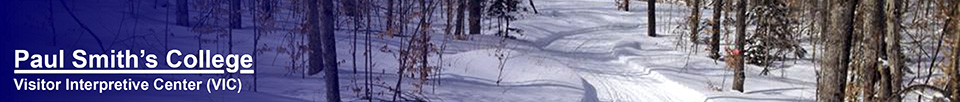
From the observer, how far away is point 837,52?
920cm

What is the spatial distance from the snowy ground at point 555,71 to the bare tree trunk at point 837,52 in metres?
2.80

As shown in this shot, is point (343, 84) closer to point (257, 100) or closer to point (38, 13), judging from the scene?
point (257, 100)

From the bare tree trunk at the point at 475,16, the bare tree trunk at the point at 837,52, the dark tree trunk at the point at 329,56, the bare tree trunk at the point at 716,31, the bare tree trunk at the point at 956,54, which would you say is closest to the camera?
the dark tree trunk at the point at 329,56

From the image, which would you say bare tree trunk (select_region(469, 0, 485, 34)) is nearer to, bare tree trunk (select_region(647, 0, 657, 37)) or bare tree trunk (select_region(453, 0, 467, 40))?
bare tree trunk (select_region(453, 0, 467, 40))

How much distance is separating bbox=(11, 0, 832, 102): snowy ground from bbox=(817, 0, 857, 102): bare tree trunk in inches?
110

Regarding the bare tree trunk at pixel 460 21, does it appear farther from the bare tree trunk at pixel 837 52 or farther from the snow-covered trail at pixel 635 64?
the bare tree trunk at pixel 837 52

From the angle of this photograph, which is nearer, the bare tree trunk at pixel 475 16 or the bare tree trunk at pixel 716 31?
the bare tree trunk at pixel 716 31

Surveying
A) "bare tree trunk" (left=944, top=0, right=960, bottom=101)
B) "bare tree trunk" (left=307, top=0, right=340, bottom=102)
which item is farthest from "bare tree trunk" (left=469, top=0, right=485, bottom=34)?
"bare tree trunk" (left=944, top=0, right=960, bottom=101)

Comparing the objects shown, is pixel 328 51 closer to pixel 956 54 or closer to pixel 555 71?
pixel 956 54

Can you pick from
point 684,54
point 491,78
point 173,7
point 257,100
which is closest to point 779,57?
point 684,54

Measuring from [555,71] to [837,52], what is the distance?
5.25m

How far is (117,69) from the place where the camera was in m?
9.27

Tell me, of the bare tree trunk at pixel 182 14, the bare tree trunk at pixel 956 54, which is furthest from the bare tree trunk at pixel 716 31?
the bare tree trunk at pixel 182 14

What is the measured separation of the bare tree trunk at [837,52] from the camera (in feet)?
29.1
